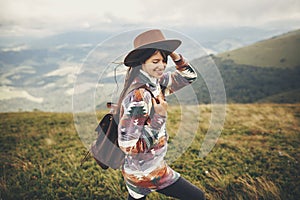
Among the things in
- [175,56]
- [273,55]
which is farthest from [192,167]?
[273,55]

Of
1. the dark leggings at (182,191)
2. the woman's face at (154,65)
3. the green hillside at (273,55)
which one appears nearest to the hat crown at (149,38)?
the woman's face at (154,65)

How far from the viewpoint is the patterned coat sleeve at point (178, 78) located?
331cm

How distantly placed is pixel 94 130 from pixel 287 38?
21842 cm

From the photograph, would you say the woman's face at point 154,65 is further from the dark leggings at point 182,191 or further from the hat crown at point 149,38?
the dark leggings at point 182,191

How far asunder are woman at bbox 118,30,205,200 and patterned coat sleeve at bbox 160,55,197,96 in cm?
1

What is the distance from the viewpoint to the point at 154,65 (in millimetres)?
2787

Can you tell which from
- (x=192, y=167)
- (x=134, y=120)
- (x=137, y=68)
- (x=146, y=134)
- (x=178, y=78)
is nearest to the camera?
(x=134, y=120)

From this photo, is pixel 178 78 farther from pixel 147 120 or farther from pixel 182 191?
pixel 182 191

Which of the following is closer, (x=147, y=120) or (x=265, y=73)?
(x=147, y=120)

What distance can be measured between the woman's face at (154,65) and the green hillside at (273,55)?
589 feet

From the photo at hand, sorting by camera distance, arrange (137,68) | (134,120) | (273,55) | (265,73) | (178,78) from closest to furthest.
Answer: (134,120) < (137,68) < (178,78) < (265,73) < (273,55)

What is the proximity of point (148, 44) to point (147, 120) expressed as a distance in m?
0.84

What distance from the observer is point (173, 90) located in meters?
3.39

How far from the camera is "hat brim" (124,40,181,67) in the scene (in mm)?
2729
